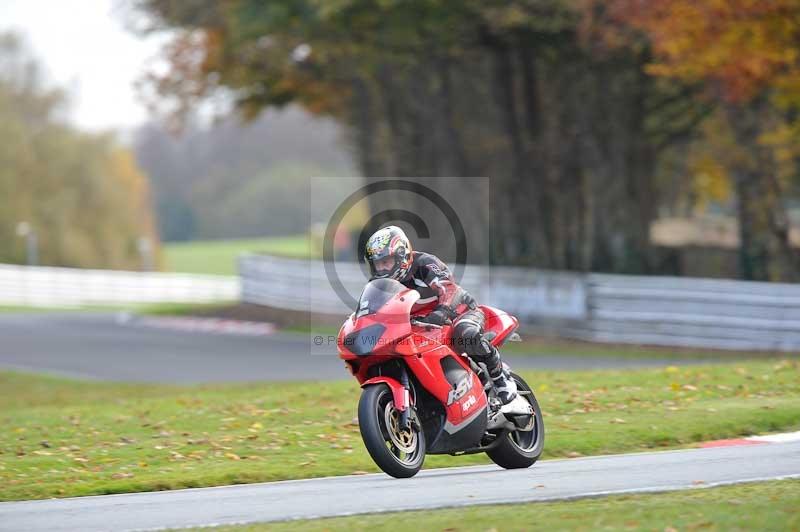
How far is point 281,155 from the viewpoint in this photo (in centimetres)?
12181

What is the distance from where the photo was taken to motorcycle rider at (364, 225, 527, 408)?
29.9 feet

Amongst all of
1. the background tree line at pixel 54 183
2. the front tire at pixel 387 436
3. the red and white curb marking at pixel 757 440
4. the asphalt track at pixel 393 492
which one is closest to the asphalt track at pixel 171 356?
the red and white curb marking at pixel 757 440

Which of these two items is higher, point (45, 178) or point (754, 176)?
point (45, 178)

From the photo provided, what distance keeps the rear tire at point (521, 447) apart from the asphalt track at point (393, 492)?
0.11 m

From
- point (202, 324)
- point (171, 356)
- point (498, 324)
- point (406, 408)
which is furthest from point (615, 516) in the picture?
point (202, 324)

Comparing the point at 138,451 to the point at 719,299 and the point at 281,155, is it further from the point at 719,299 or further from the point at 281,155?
the point at 281,155

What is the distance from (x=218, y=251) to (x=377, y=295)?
108 metres

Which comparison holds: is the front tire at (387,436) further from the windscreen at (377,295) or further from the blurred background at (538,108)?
the blurred background at (538,108)

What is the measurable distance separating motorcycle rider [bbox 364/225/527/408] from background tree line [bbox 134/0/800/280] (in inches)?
654

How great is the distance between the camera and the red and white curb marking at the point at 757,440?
36.4 feet

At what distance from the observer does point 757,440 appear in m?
11.3

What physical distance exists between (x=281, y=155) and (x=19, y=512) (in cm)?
11429

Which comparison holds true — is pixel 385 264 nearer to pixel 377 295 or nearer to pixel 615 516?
pixel 377 295

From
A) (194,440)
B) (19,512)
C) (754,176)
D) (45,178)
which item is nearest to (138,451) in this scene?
(194,440)
